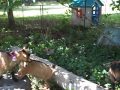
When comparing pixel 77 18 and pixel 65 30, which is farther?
pixel 77 18

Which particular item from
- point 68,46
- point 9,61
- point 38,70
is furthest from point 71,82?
point 68,46

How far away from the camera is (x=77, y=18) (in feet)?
48.0

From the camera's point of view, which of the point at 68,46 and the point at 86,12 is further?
the point at 86,12

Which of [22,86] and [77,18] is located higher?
[77,18]

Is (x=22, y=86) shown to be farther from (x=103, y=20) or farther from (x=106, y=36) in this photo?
(x=103, y=20)

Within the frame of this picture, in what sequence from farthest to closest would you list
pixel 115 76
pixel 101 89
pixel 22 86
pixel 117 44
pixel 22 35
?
pixel 22 35
pixel 117 44
pixel 22 86
pixel 115 76
pixel 101 89

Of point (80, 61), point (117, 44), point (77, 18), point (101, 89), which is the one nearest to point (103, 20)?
point (77, 18)

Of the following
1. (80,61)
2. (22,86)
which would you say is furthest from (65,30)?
(22,86)

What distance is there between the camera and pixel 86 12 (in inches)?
585

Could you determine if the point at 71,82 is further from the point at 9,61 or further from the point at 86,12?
the point at 86,12

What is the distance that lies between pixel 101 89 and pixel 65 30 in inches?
275

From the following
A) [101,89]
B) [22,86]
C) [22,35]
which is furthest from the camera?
[22,35]

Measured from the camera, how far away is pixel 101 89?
21.0 ft

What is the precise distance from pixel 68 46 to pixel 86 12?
4312 millimetres
